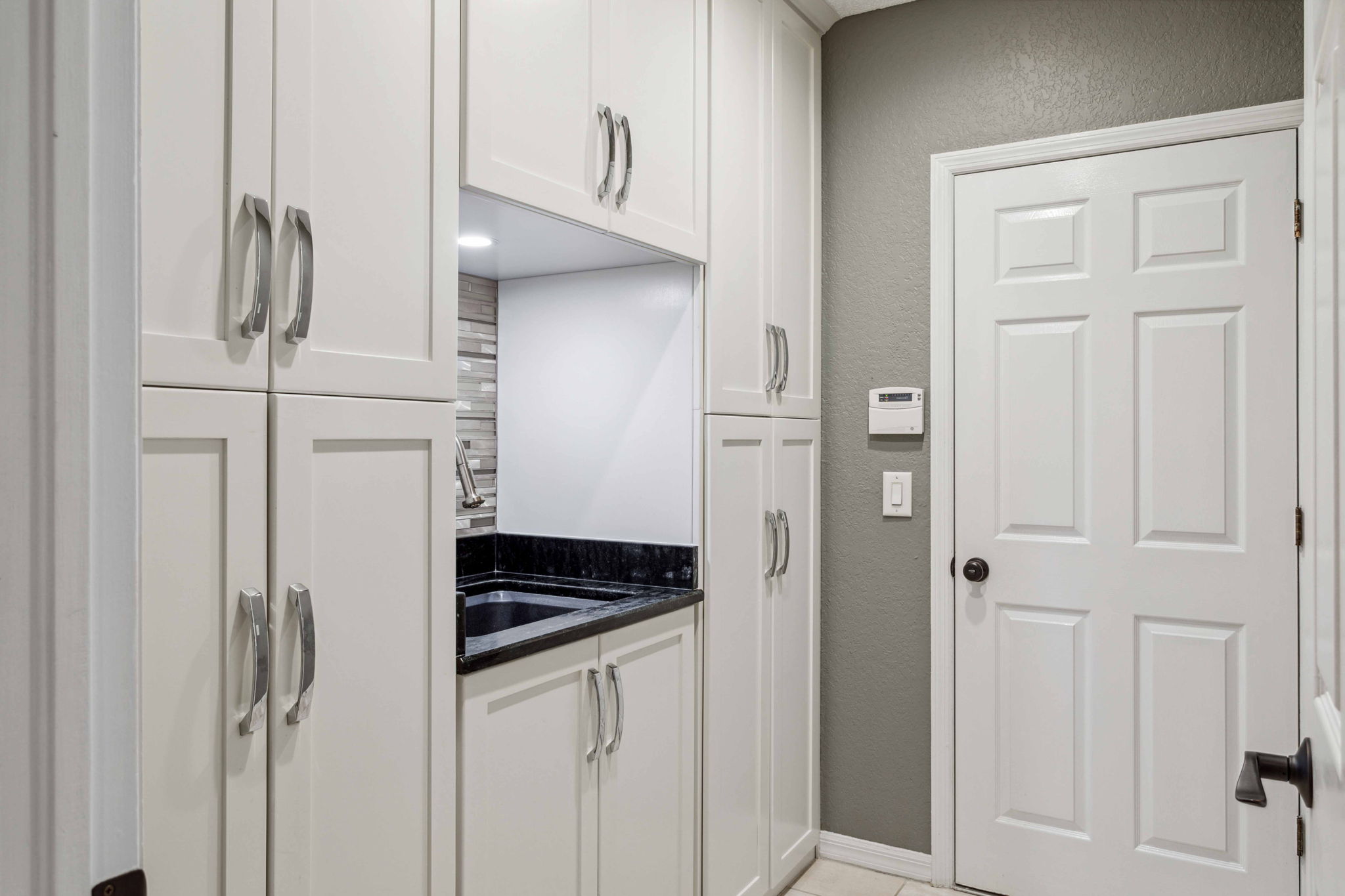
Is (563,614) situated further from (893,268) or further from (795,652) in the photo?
(893,268)

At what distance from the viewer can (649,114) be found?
6.18 feet

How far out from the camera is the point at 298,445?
1137 millimetres

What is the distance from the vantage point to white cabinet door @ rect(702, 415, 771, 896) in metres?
2.10

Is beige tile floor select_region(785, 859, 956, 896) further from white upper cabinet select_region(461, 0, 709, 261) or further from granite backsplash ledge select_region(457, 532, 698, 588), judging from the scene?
Answer: white upper cabinet select_region(461, 0, 709, 261)

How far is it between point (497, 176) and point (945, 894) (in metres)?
2.28

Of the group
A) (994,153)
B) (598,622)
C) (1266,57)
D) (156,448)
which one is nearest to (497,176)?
(156,448)

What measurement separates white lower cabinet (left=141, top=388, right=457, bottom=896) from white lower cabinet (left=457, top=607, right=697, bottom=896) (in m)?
0.09

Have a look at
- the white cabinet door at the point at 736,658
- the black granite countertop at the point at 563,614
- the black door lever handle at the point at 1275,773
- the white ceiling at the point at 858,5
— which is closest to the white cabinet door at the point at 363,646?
the black granite countertop at the point at 563,614

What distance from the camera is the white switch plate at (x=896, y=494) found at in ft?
8.50

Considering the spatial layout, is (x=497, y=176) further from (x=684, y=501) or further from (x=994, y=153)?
(x=994, y=153)

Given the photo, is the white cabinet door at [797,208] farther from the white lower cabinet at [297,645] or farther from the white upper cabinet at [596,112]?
the white lower cabinet at [297,645]

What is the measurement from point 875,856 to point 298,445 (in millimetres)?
2213

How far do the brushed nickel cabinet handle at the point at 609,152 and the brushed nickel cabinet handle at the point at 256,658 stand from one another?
1.02 m

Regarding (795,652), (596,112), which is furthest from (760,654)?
(596,112)
